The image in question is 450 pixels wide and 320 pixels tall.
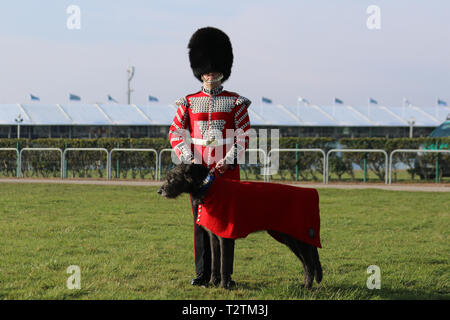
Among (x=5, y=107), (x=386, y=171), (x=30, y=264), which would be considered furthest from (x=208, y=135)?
(x=5, y=107)

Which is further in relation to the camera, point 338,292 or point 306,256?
point 306,256

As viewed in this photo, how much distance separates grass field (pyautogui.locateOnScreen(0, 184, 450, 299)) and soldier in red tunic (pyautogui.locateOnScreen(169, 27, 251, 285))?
486mm

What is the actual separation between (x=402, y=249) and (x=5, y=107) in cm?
3084

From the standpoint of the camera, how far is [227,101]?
5.33 meters

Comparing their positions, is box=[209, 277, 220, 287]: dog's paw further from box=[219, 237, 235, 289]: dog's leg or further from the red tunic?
the red tunic

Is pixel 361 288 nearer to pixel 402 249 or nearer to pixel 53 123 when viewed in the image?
pixel 402 249

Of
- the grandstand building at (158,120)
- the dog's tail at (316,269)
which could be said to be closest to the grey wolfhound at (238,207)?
the dog's tail at (316,269)

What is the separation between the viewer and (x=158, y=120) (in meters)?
32.6

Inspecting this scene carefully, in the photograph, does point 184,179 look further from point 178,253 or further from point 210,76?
point 178,253

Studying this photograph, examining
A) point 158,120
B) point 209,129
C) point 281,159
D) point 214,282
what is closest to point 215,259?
point 214,282

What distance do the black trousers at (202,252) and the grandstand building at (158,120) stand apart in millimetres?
26091

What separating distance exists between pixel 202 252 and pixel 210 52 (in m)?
1.94

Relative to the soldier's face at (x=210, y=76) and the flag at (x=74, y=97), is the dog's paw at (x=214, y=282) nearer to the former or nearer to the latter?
the soldier's face at (x=210, y=76)

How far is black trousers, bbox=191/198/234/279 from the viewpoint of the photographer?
5.45 meters
